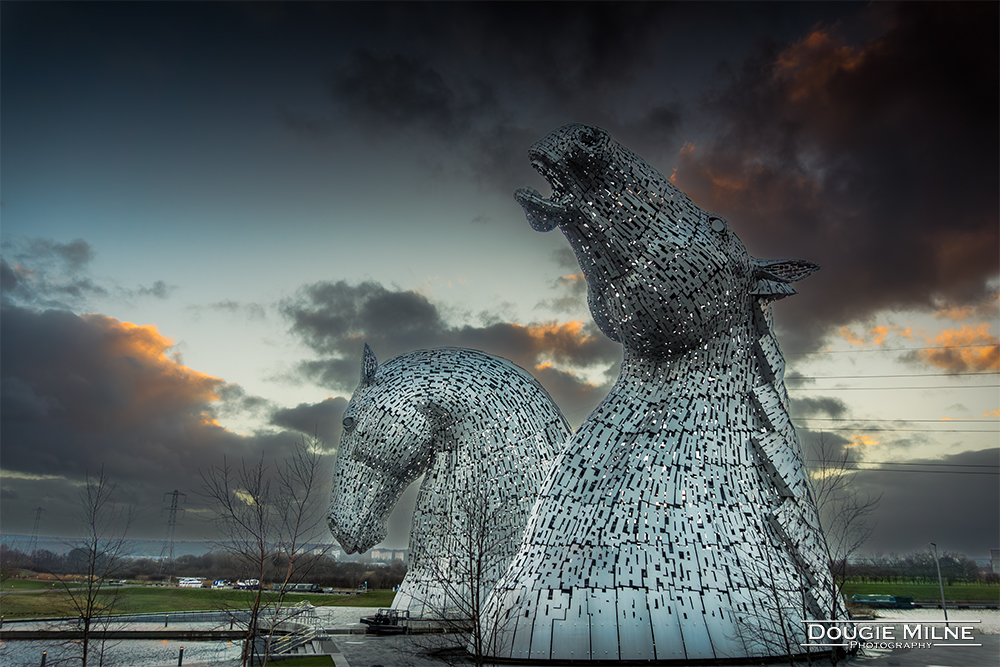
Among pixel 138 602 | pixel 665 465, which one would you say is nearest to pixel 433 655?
pixel 665 465

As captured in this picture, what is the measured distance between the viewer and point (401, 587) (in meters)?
11.5

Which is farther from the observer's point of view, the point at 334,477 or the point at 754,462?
the point at 334,477

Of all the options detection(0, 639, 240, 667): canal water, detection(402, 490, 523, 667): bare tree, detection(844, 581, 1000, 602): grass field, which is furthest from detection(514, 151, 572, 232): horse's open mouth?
detection(844, 581, 1000, 602): grass field

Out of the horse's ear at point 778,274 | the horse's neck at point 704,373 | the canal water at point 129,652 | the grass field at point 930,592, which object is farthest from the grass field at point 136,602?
the grass field at point 930,592

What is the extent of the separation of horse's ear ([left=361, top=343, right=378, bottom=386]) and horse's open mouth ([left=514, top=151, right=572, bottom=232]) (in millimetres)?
4648

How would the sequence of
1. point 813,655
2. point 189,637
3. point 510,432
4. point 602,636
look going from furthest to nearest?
point 189,637 → point 510,432 → point 813,655 → point 602,636

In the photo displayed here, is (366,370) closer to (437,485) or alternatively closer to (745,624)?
(437,485)

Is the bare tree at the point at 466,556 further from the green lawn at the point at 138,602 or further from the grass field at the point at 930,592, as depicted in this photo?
the grass field at the point at 930,592

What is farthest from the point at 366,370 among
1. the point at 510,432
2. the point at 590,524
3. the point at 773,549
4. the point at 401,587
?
the point at 773,549

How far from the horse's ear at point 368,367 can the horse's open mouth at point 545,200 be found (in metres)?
4.65

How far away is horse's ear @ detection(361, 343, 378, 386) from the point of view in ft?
36.1

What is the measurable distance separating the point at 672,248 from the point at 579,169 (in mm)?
1523

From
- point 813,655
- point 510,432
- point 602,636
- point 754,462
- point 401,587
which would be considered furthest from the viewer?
point 401,587

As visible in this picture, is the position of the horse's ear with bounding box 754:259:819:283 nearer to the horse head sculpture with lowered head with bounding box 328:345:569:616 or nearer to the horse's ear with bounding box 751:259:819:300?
the horse's ear with bounding box 751:259:819:300
